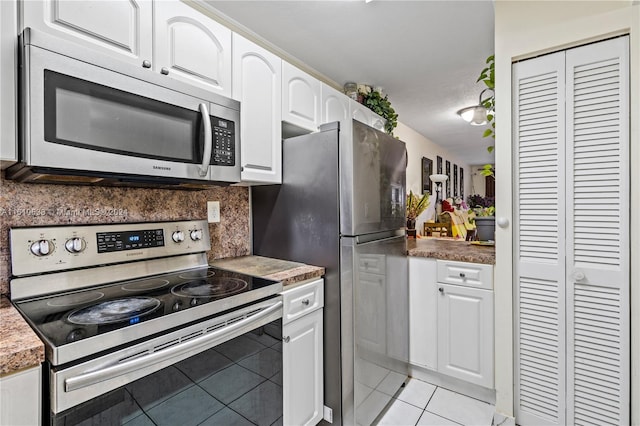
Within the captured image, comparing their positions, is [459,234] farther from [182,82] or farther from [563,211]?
[182,82]

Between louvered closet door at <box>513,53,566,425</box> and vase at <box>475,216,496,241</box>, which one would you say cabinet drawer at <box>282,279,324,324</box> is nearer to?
louvered closet door at <box>513,53,566,425</box>

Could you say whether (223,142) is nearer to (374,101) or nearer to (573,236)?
(573,236)

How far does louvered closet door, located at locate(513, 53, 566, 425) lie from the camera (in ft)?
5.09

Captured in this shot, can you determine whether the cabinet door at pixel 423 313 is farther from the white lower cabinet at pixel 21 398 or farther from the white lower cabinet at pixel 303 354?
the white lower cabinet at pixel 21 398

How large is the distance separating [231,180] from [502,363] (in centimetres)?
174

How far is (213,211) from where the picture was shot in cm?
178

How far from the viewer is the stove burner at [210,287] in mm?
1166

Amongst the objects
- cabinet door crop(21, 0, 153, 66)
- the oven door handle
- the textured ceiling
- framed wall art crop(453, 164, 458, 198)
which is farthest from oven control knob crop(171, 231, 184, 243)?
framed wall art crop(453, 164, 458, 198)

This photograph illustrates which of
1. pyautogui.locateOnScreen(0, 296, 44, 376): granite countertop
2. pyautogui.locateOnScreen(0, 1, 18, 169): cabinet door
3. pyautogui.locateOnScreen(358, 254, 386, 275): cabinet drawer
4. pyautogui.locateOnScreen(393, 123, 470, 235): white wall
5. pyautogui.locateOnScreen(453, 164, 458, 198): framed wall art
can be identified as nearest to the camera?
pyautogui.locateOnScreen(0, 296, 44, 376): granite countertop

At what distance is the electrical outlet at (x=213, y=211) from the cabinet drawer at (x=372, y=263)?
2.78ft

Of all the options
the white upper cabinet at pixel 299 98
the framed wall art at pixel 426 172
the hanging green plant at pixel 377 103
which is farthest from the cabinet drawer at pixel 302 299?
the framed wall art at pixel 426 172

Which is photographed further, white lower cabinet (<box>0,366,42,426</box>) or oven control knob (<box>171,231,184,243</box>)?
oven control knob (<box>171,231,184,243</box>)

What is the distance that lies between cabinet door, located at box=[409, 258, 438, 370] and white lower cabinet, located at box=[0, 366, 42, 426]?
1929 mm

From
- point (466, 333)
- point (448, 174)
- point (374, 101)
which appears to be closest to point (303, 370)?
point (466, 333)
